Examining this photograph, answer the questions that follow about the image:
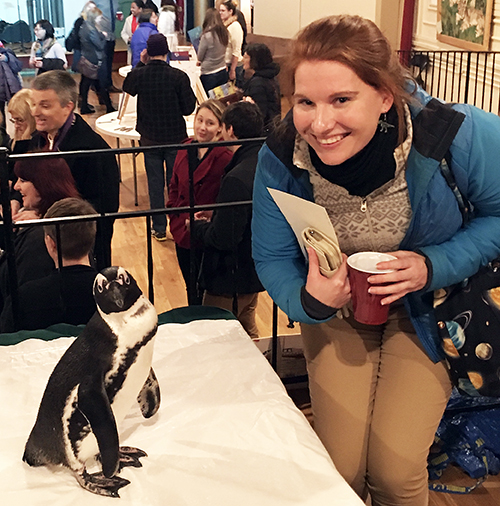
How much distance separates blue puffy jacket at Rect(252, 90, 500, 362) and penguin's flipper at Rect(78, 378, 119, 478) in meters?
0.52

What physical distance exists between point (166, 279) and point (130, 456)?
3.35 metres

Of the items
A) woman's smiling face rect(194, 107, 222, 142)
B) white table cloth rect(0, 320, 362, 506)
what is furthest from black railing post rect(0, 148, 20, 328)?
woman's smiling face rect(194, 107, 222, 142)

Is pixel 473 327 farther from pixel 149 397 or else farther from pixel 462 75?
pixel 462 75

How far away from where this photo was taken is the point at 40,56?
958 cm

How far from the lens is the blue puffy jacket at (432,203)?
5.13 ft

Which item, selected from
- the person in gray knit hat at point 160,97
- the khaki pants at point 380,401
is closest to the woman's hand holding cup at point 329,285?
the khaki pants at point 380,401

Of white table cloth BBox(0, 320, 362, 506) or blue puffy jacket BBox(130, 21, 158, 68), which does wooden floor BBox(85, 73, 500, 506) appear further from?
blue puffy jacket BBox(130, 21, 158, 68)

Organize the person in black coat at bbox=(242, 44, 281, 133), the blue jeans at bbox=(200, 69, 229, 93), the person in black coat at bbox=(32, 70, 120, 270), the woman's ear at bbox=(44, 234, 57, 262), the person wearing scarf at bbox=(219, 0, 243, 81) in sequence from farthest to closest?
the person wearing scarf at bbox=(219, 0, 243, 81) → the blue jeans at bbox=(200, 69, 229, 93) → the person in black coat at bbox=(242, 44, 281, 133) → the person in black coat at bbox=(32, 70, 120, 270) → the woman's ear at bbox=(44, 234, 57, 262)

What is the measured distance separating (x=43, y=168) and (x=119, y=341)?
1.72 m

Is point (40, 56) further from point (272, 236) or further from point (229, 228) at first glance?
point (272, 236)

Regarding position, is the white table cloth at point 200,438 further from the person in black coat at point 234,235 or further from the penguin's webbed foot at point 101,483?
the person in black coat at point 234,235

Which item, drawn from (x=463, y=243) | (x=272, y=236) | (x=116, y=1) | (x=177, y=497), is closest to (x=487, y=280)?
(x=463, y=243)

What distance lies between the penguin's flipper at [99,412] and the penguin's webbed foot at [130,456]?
0.37 feet

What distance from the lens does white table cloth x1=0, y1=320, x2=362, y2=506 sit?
1.42 metres
